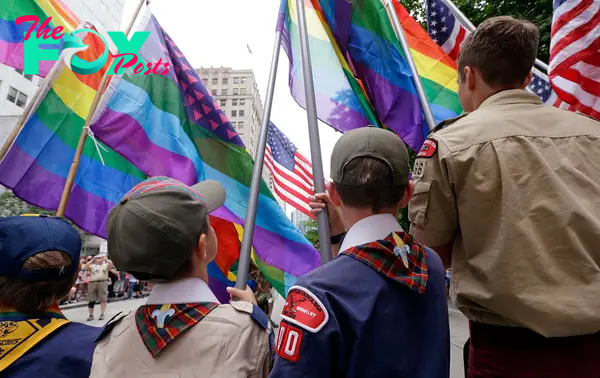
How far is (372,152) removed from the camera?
134 centimetres

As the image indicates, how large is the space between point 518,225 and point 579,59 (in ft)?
6.89

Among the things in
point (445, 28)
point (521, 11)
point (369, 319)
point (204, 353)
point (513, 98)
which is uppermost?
point (521, 11)

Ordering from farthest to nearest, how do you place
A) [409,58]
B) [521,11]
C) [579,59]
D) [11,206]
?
[11,206] < [521,11] < [409,58] < [579,59]

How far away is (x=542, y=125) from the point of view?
1.44m

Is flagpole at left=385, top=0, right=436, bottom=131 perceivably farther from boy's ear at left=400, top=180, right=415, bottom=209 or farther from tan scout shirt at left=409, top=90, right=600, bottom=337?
boy's ear at left=400, top=180, right=415, bottom=209

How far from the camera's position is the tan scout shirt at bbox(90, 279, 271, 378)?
4.16 ft

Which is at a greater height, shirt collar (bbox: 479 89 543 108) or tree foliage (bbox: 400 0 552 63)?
tree foliage (bbox: 400 0 552 63)

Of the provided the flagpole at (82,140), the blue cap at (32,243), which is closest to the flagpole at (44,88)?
the flagpole at (82,140)

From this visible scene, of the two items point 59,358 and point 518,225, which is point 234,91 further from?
point 518,225

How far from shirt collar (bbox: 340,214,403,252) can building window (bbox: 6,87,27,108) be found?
128ft

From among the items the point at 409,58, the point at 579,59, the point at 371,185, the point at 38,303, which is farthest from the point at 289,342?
the point at 579,59

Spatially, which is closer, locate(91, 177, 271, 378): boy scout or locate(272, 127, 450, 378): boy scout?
locate(272, 127, 450, 378): boy scout

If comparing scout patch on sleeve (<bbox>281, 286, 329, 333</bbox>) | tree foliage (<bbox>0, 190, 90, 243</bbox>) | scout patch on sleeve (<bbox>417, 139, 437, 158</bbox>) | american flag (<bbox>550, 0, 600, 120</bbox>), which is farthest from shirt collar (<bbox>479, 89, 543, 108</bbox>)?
tree foliage (<bbox>0, 190, 90, 243</bbox>)

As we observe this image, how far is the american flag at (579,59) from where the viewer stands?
8.76ft
